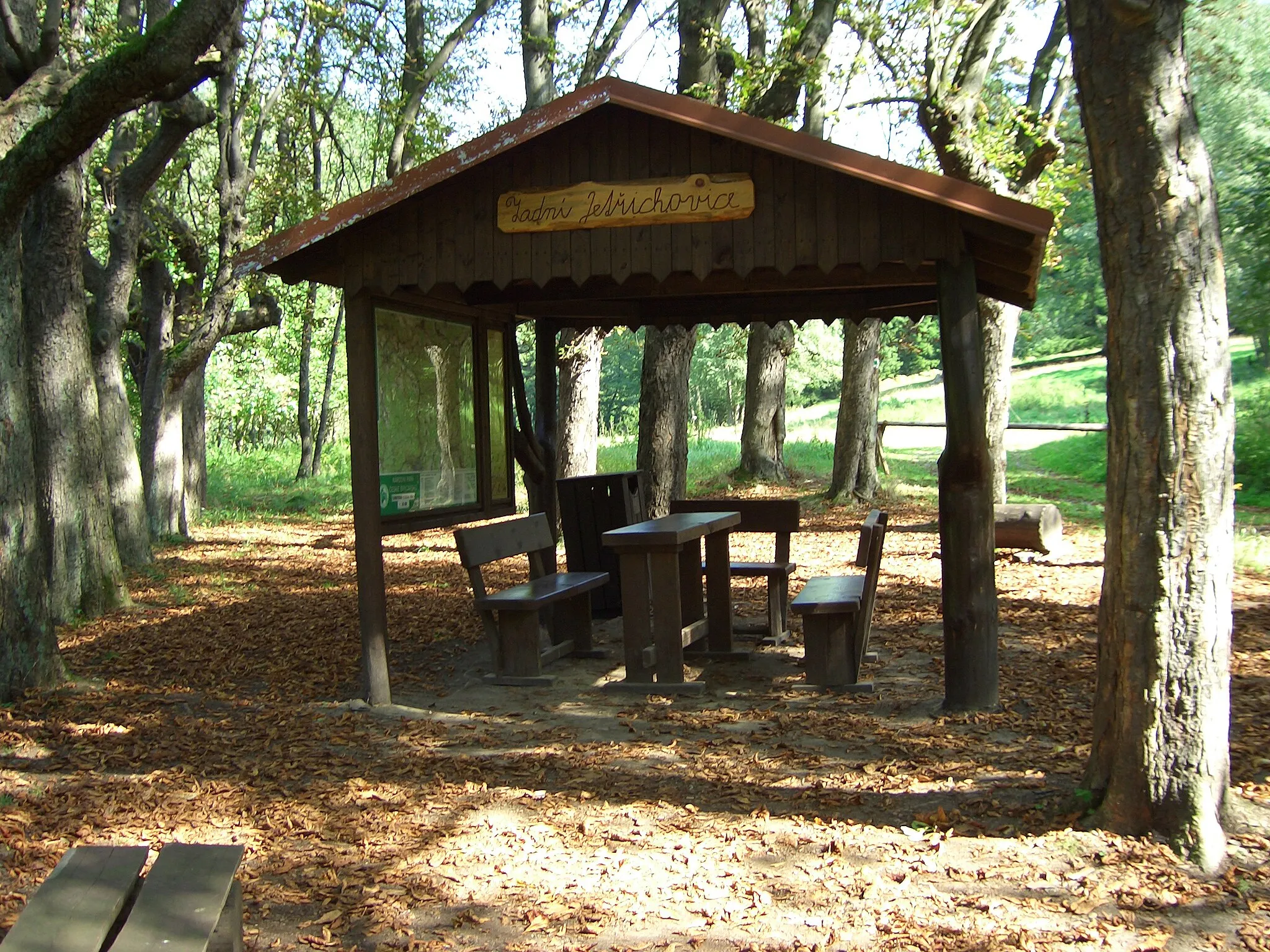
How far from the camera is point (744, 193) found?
6.70 metres

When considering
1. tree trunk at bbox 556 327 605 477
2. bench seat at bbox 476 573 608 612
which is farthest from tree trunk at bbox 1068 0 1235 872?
tree trunk at bbox 556 327 605 477

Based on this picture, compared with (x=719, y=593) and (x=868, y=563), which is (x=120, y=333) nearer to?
(x=719, y=593)

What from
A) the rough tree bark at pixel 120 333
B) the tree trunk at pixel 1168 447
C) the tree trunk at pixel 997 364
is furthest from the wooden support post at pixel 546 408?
the tree trunk at pixel 1168 447

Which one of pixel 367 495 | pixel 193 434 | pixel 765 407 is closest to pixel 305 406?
pixel 193 434

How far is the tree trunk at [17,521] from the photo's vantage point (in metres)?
7.13

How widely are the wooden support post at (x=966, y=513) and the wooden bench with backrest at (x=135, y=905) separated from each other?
14.9ft

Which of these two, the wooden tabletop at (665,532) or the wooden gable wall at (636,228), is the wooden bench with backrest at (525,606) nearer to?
the wooden tabletop at (665,532)

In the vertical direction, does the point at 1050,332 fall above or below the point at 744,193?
above

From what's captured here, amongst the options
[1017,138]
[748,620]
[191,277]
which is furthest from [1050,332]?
[748,620]

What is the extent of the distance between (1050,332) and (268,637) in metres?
59.5

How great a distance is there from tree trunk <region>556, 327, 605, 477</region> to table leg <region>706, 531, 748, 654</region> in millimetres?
7023

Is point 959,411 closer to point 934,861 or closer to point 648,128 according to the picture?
point 648,128

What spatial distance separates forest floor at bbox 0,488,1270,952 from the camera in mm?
3986

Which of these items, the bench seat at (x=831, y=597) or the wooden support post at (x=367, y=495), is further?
the wooden support post at (x=367, y=495)
